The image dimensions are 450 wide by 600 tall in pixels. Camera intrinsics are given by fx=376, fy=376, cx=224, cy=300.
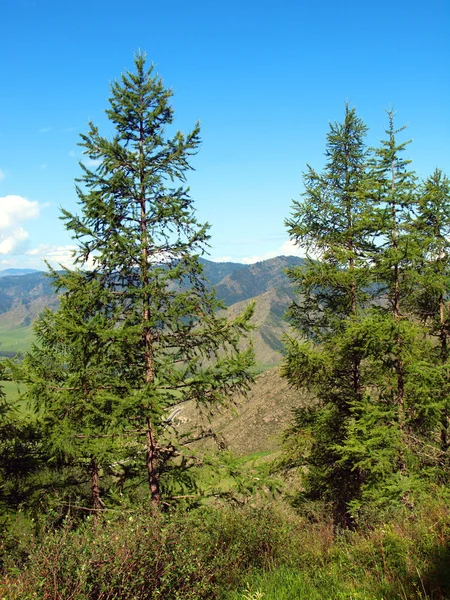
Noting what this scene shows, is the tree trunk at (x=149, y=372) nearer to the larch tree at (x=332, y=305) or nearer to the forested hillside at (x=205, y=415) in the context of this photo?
the forested hillside at (x=205, y=415)

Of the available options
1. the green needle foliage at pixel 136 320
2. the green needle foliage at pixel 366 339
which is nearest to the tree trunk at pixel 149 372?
the green needle foliage at pixel 136 320

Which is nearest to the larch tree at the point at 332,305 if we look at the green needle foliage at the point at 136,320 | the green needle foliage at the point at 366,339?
the green needle foliage at the point at 366,339

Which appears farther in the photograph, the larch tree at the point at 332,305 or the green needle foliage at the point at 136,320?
the larch tree at the point at 332,305

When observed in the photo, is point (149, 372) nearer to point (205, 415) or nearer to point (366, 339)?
point (205, 415)

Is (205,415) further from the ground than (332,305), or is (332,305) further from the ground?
(332,305)

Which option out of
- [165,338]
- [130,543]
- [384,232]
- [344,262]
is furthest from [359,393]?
[130,543]

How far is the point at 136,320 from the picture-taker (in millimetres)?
8586

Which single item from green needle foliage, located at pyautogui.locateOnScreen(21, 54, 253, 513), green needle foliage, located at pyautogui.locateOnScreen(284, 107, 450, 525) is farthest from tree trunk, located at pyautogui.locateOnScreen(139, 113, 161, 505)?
green needle foliage, located at pyautogui.locateOnScreen(284, 107, 450, 525)

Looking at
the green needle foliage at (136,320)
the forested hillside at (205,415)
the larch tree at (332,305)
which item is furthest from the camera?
the larch tree at (332,305)

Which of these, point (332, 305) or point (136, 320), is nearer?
point (136, 320)

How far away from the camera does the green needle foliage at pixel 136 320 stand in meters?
7.98

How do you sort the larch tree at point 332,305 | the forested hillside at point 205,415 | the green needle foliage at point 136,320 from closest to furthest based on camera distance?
the forested hillside at point 205,415 → the green needle foliage at point 136,320 → the larch tree at point 332,305

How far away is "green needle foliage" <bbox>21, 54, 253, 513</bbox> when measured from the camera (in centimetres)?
798

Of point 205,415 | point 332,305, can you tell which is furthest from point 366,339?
point 205,415
